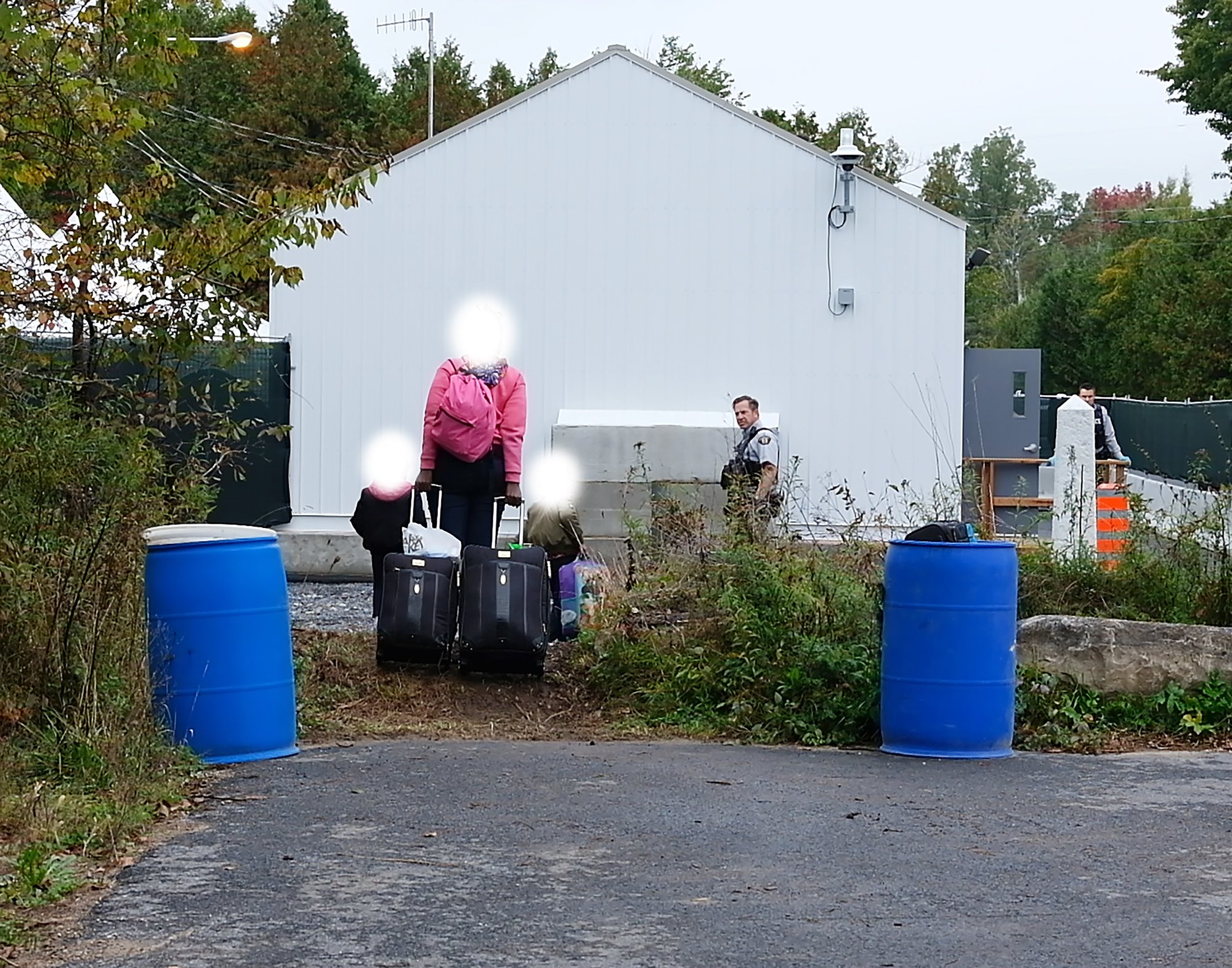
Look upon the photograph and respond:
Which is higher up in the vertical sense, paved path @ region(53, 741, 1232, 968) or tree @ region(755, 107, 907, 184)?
tree @ region(755, 107, 907, 184)

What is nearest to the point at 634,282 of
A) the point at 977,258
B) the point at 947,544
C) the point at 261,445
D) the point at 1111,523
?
the point at 261,445

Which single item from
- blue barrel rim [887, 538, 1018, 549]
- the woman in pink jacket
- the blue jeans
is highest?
the woman in pink jacket

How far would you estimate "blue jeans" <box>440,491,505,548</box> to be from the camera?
34.2 feet

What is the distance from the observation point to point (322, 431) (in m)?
18.3

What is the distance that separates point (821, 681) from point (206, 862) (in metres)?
3.88

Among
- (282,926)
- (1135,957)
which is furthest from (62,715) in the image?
(1135,957)

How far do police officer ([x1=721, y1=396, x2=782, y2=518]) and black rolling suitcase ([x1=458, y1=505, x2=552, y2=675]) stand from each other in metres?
1.60

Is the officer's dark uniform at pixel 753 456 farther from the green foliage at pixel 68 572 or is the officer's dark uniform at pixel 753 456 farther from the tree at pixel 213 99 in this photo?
the tree at pixel 213 99

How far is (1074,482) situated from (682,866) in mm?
7424

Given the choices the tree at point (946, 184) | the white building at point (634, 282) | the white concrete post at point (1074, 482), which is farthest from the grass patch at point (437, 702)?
the tree at point (946, 184)

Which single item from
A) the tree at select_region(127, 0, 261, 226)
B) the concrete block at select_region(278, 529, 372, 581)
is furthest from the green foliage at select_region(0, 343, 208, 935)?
the tree at select_region(127, 0, 261, 226)

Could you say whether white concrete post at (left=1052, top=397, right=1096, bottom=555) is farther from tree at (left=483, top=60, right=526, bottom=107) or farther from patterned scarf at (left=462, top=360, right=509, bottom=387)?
tree at (left=483, top=60, right=526, bottom=107)

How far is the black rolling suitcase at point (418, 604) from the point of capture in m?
9.52

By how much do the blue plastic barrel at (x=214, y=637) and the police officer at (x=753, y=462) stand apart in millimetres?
3612
